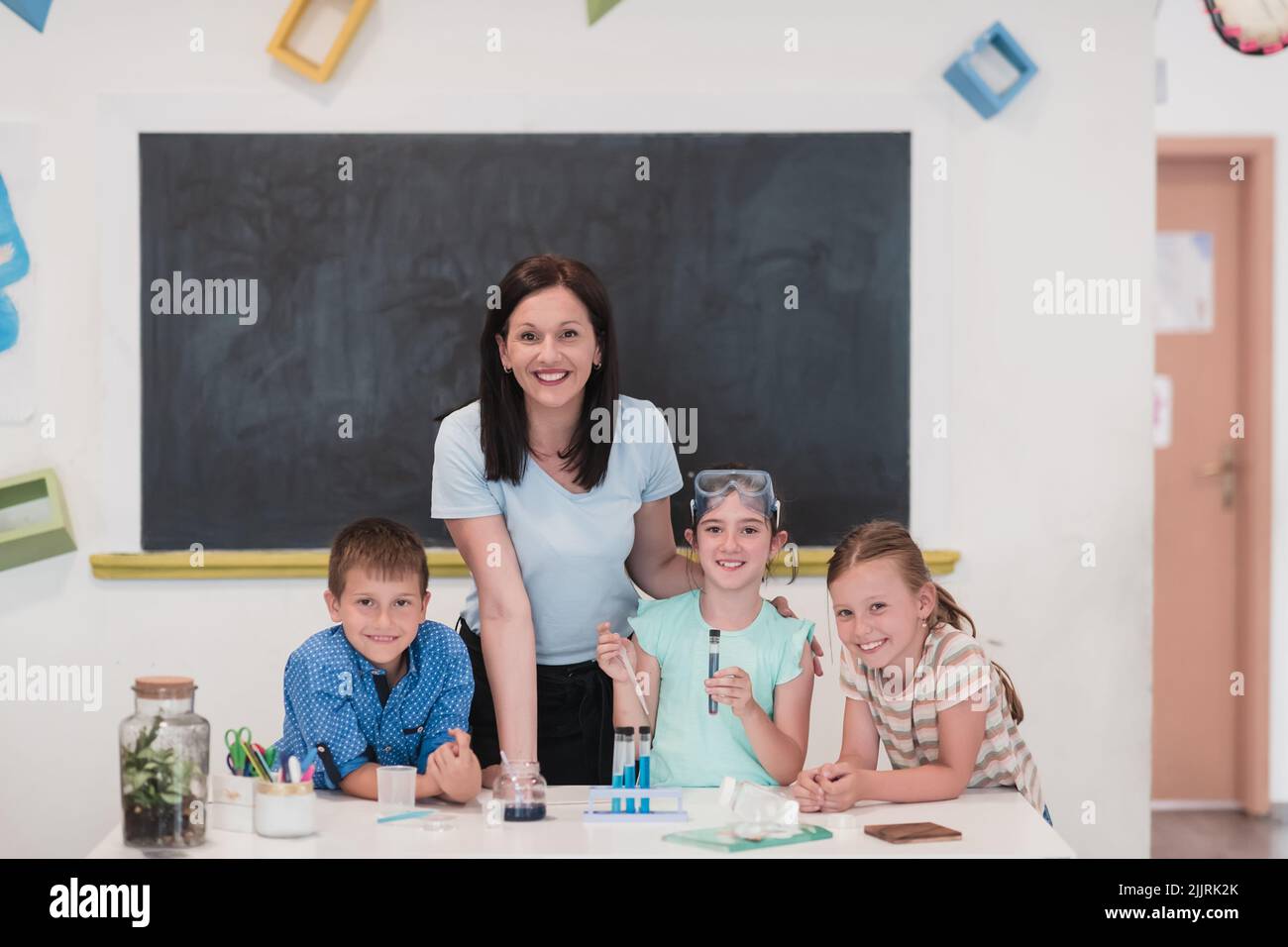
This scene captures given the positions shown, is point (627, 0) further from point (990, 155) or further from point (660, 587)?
point (660, 587)

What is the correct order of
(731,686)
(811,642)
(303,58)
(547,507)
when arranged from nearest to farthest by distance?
(731,686)
(811,642)
(547,507)
(303,58)

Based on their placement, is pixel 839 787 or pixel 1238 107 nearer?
pixel 839 787

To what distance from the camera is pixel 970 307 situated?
10.7ft

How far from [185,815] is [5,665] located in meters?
1.75

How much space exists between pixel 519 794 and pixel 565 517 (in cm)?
65

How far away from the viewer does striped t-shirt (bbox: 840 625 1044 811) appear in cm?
212

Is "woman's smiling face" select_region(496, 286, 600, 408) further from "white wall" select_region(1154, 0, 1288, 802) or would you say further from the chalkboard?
"white wall" select_region(1154, 0, 1288, 802)

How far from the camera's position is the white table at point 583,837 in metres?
1.73

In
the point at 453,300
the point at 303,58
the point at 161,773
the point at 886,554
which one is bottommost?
the point at 161,773

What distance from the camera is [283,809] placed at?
1.80 meters

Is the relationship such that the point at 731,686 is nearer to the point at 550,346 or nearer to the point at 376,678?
the point at 376,678

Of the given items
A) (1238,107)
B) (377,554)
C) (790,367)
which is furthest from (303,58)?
(1238,107)

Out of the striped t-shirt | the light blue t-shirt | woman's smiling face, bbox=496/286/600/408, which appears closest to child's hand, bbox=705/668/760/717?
the striped t-shirt
